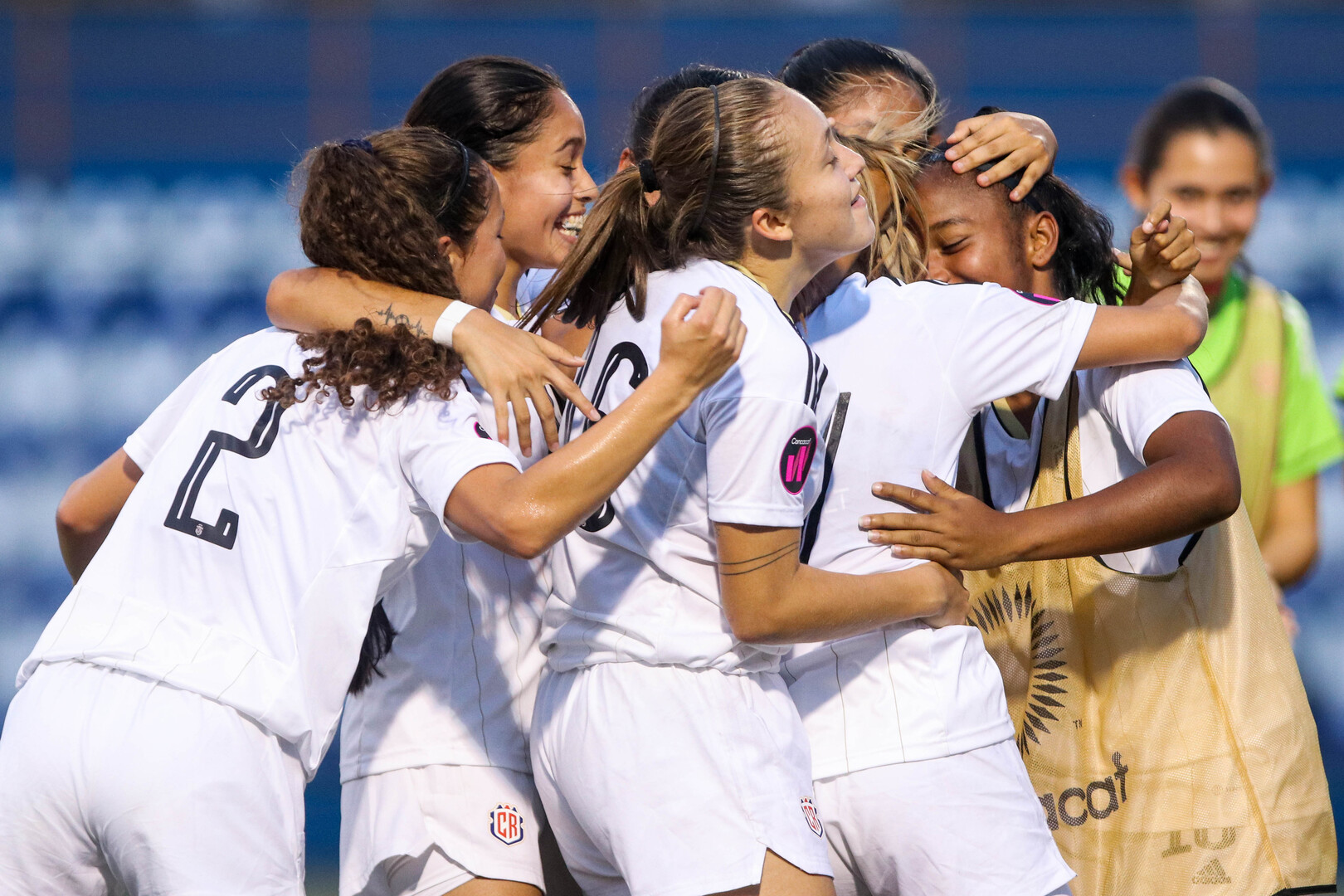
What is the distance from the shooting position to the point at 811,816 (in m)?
2.38

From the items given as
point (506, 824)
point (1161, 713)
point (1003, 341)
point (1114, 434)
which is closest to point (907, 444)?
point (1003, 341)

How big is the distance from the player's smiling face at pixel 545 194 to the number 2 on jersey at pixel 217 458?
3.42 feet

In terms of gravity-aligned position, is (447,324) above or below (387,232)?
below

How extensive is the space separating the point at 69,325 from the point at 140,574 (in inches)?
230

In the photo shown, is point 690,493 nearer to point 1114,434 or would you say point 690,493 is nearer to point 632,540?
point 632,540

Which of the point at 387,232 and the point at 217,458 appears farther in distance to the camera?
the point at 387,232

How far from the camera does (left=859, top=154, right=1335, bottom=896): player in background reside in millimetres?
2643

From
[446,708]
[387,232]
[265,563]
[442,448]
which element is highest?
[387,232]

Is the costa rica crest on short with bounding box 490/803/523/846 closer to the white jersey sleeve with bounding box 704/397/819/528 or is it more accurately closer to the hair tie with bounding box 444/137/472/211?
the white jersey sleeve with bounding box 704/397/819/528

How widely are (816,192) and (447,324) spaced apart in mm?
737

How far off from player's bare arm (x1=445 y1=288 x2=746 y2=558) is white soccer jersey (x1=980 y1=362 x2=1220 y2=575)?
3.22 ft

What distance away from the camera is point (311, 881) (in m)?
7.24

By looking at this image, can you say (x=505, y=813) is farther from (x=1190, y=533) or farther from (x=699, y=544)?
(x=1190, y=533)

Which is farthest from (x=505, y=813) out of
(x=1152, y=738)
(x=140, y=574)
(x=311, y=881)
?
(x=311, y=881)
